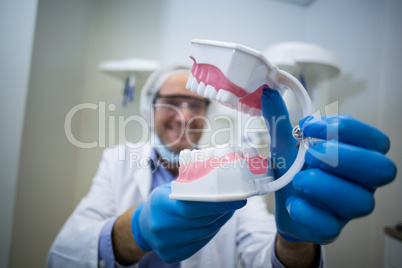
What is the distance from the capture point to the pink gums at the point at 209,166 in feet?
1.09

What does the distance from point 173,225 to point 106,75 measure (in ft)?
3.17

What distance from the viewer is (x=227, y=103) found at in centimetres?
33

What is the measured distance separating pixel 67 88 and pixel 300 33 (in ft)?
3.62

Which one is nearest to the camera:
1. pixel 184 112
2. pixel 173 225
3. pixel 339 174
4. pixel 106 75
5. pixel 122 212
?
pixel 339 174

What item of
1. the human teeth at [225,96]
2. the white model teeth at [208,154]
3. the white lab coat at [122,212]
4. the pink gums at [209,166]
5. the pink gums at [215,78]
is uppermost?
the pink gums at [215,78]

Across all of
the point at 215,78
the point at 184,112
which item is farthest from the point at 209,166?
the point at 184,112

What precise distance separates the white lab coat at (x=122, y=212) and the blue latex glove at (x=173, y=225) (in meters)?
0.23

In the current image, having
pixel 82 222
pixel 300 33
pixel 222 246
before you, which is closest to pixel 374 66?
pixel 300 33

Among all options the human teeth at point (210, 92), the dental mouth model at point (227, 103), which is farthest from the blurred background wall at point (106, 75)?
the human teeth at point (210, 92)

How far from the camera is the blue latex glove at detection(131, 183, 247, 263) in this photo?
41cm

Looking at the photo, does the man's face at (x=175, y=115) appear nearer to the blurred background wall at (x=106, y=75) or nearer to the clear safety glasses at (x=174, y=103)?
the clear safety glasses at (x=174, y=103)

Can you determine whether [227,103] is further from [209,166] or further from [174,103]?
[174,103]

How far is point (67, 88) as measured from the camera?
976 millimetres

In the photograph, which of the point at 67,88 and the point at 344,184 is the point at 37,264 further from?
the point at 344,184
